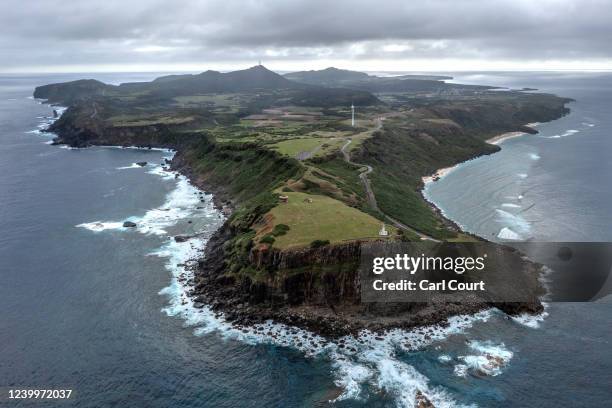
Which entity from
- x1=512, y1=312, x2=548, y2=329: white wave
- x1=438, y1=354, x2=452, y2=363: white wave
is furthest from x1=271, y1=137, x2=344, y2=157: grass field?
x1=438, y1=354, x2=452, y2=363: white wave

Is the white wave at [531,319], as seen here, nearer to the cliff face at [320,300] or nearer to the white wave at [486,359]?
the cliff face at [320,300]

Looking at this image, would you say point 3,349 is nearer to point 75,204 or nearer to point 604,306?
point 75,204

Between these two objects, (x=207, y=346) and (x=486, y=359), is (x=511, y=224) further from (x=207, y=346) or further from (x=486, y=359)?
(x=207, y=346)

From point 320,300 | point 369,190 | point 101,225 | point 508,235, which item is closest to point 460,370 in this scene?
point 320,300

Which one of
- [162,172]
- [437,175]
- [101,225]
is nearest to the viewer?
[101,225]

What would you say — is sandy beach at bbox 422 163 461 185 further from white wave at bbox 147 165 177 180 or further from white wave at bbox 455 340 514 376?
white wave at bbox 455 340 514 376

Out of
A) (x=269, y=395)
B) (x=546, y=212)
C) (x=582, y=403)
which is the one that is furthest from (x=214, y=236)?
(x=546, y=212)
